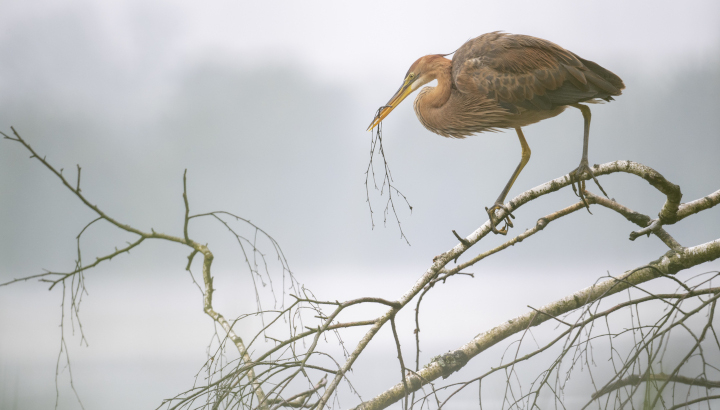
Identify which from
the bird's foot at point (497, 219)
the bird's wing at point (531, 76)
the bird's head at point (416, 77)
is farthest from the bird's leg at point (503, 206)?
the bird's head at point (416, 77)

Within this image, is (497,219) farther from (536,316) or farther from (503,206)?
(536,316)

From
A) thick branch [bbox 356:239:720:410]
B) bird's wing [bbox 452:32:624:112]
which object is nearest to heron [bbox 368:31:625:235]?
bird's wing [bbox 452:32:624:112]

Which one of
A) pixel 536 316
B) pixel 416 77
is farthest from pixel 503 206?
pixel 416 77

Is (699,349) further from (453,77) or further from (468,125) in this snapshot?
(453,77)

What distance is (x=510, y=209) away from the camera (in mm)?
1252

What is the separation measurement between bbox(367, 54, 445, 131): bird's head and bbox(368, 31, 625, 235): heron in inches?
0.7

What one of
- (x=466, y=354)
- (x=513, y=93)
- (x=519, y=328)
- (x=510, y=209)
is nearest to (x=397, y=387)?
(x=466, y=354)

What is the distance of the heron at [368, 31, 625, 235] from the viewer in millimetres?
1210

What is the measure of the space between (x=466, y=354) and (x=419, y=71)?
0.74 m

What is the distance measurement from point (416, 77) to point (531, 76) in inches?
12.2

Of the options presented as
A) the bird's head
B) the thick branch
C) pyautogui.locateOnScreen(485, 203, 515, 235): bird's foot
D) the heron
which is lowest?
the thick branch

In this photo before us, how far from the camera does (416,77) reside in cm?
139

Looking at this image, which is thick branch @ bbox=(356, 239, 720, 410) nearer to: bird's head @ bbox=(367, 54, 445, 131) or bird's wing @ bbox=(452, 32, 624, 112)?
bird's wing @ bbox=(452, 32, 624, 112)

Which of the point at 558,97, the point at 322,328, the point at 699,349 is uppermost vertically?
the point at 558,97
